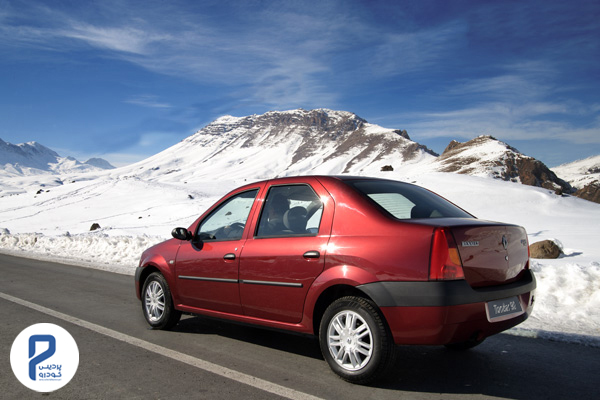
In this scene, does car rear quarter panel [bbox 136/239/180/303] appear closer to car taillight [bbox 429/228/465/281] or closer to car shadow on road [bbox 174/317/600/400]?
car shadow on road [bbox 174/317/600/400]

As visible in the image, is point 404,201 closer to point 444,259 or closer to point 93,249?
point 444,259

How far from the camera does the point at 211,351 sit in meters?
4.70

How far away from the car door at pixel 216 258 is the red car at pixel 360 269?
0.01m

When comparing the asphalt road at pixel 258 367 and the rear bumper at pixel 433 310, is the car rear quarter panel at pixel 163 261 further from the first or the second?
the rear bumper at pixel 433 310

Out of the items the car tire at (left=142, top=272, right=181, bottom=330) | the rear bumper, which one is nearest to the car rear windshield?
the rear bumper

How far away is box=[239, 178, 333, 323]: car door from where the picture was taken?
4000 millimetres

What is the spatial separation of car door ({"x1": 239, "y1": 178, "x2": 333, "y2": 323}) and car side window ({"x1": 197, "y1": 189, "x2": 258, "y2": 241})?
295 millimetres

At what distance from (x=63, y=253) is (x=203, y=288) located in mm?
12808

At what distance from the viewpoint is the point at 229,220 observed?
4.99 meters

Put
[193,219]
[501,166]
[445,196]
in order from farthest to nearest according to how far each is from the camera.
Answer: [501,166], [193,219], [445,196]

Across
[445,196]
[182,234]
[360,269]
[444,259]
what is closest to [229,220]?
[182,234]

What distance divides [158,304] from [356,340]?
9.25 feet

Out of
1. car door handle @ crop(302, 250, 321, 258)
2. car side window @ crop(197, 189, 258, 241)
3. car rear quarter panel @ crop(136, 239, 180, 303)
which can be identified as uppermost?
car side window @ crop(197, 189, 258, 241)

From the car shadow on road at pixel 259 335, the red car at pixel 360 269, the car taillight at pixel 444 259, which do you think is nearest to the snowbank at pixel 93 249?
the car shadow on road at pixel 259 335
